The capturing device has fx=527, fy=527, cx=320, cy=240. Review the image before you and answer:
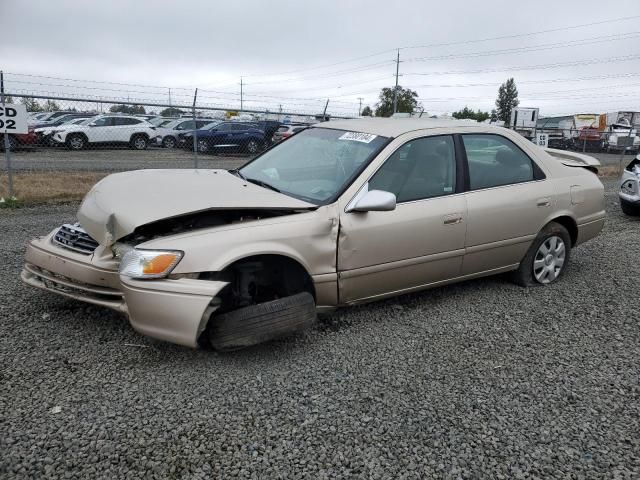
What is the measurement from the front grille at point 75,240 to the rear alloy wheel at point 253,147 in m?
13.9

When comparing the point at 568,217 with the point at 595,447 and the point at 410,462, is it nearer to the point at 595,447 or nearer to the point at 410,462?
the point at 595,447

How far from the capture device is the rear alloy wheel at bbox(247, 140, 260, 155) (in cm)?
1750

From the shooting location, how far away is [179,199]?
11.0 feet

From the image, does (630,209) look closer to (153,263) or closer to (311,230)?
(311,230)

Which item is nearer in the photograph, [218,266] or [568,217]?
[218,266]

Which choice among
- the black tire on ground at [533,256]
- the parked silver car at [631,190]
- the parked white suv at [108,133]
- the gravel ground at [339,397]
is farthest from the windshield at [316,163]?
the parked white suv at [108,133]

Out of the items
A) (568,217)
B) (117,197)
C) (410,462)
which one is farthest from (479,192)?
(117,197)

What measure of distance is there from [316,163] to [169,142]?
18569 millimetres

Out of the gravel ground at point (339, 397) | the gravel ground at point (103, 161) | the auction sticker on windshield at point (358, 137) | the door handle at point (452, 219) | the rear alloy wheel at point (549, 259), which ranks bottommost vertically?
the gravel ground at point (339, 397)

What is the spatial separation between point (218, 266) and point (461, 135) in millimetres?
2362

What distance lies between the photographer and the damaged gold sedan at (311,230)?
10.1 ft

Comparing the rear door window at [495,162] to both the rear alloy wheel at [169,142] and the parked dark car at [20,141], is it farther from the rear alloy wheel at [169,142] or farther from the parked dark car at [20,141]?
the rear alloy wheel at [169,142]

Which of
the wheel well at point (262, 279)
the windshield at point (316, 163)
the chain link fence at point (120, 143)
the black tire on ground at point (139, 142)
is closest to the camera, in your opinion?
the wheel well at point (262, 279)

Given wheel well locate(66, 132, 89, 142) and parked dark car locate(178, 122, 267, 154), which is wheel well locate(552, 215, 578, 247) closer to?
parked dark car locate(178, 122, 267, 154)
